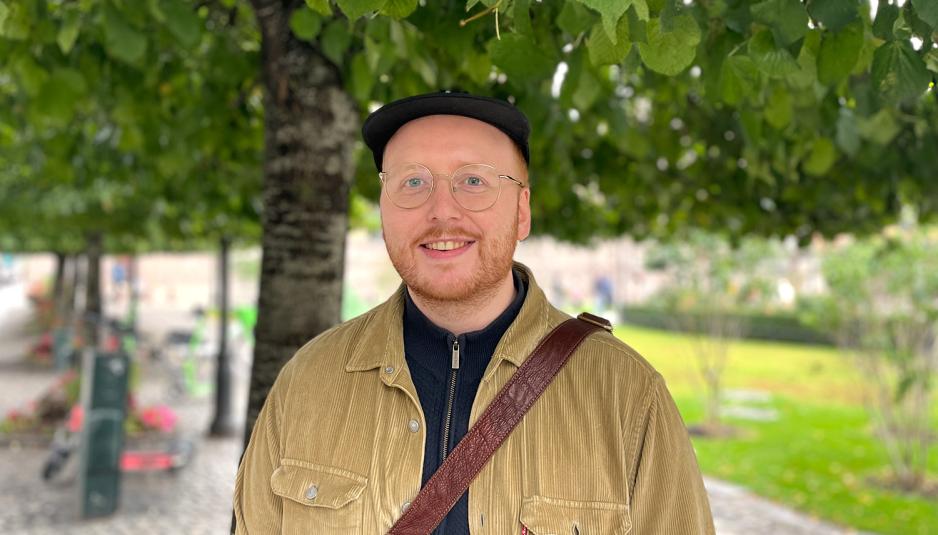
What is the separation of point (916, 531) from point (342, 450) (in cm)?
806

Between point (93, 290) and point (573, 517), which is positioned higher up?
point (573, 517)

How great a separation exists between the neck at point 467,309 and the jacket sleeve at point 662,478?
399 mm

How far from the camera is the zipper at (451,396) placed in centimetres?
197

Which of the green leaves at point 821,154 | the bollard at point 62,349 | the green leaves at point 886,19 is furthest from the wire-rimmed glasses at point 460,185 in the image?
the bollard at point 62,349

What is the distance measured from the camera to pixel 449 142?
6.77 feet

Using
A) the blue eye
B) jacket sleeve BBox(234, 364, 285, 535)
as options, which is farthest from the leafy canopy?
jacket sleeve BBox(234, 364, 285, 535)

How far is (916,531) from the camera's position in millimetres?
8469

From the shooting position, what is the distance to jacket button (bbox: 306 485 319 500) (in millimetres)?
2002

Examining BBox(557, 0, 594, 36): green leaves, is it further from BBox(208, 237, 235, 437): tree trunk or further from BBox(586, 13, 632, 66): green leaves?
BBox(208, 237, 235, 437): tree trunk

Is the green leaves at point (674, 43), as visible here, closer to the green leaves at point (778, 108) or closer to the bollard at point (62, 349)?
the green leaves at point (778, 108)

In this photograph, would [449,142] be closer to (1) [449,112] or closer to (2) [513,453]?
(1) [449,112]

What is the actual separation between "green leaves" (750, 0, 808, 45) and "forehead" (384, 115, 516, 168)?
64 centimetres

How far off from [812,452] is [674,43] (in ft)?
37.9

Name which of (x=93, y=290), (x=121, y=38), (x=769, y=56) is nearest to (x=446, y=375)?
(x=769, y=56)
